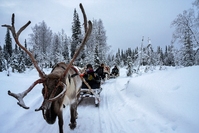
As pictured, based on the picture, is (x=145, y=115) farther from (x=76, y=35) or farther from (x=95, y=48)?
(x=76, y=35)

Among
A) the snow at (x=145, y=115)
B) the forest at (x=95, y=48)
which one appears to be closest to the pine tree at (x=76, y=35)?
the forest at (x=95, y=48)

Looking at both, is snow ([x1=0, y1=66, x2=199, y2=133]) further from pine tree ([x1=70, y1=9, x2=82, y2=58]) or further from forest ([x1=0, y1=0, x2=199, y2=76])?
pine tree ([x1=70, y1=9, x2=82, y2=58])

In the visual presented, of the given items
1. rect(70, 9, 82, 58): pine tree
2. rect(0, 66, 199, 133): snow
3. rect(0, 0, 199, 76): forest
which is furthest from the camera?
rect(70, 9, 82, 58): pine tree

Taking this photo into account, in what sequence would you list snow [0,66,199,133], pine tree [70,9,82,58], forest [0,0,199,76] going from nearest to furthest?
1. snow [0,66,199,133]
2. forest [0,0,199,76]
3. pine tree [70,9,82,58]

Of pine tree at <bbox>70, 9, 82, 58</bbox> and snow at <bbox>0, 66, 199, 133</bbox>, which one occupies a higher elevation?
pine tree at <bbox>70, 9, 82, 58</bbox>

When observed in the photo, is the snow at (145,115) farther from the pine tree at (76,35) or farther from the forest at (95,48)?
the pine tree at (76,35)

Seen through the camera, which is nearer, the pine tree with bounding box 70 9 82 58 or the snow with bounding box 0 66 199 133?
the snow with bounding box 0 66 199 133

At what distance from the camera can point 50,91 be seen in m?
2.45

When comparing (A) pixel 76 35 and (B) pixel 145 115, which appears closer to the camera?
(B) pixel 145 115

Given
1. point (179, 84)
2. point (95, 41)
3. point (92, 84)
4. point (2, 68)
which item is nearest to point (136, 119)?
point (179, 84)

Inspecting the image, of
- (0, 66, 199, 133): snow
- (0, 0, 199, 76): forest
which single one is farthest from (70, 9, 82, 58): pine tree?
(0, 66, 199, 133): snow

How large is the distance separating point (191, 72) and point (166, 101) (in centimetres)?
134

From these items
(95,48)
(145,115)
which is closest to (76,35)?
(95,48)

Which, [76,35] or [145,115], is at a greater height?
[76,35]
